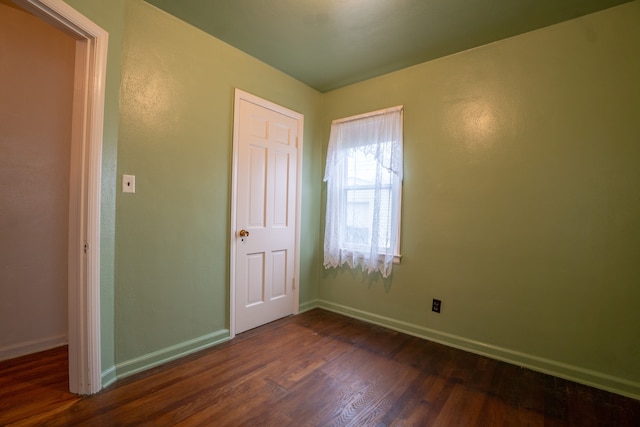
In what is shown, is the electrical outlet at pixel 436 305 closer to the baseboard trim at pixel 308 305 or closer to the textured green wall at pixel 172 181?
the baseboard trim at pixel 308 305

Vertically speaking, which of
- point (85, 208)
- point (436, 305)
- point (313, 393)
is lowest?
point (313, 393)

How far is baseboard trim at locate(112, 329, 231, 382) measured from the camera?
1887 millimetres

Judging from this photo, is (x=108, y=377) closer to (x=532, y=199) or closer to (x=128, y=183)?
(x=128, y=183)

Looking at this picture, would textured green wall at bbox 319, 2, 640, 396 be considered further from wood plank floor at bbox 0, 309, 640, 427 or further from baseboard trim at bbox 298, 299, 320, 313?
baseboard trim at bbox 298, 299, 320, 313

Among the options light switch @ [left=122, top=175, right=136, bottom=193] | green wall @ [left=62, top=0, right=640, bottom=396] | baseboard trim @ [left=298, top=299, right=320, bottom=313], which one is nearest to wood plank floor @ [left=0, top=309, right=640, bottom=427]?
green wall @ [left=62, top=0, right=640, bottom=396]

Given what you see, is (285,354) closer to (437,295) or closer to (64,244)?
(437,295)

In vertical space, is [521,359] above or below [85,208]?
below

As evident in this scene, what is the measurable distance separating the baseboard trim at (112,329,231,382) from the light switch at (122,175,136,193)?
3.81 ft

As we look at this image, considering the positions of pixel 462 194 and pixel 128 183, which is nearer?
pixel 128 183

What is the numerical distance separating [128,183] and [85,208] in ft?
1.03

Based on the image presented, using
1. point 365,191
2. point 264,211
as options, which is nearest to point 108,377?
point 264,211

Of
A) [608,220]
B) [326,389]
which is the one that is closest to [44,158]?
[326,389]

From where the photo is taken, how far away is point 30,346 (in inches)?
84.9

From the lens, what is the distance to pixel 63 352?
2.20 metres
